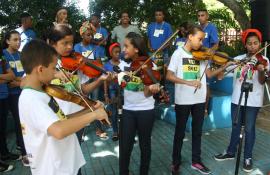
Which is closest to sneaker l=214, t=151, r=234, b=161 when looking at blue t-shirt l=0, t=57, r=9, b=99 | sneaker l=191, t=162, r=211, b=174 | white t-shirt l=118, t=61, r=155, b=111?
sneaker l=191, t=162, r=211, b=174

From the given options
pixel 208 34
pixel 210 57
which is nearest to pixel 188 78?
pixel 210 57

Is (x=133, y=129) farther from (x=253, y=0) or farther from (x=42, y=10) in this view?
(x=42, y=10)

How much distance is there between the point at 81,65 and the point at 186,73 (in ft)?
4.06

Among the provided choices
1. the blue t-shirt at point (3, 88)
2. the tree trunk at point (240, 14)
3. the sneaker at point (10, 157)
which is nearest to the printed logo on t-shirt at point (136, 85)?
the blue t-shirt at point (3, 88)

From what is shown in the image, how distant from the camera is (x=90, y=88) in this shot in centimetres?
310

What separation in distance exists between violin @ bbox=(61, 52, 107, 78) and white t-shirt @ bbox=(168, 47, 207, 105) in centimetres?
88

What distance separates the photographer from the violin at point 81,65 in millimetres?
3271

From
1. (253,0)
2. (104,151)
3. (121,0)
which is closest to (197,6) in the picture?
(121,0)

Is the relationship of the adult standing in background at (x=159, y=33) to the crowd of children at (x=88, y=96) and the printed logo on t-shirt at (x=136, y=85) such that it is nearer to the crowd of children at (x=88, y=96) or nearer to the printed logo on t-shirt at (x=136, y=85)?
the crowd of children at (x=88, y=96)

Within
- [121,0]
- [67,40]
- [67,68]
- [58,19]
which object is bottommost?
[67,68]

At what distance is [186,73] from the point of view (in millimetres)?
3844

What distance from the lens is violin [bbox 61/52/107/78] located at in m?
3.27

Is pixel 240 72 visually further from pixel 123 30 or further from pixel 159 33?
pixel 123 30

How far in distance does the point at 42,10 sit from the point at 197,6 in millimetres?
5024
